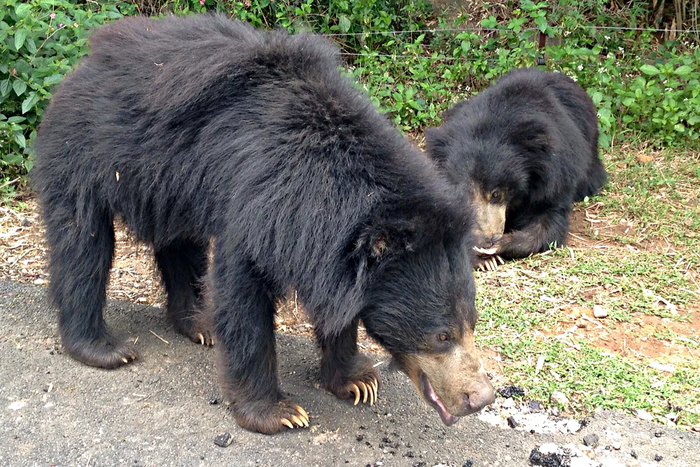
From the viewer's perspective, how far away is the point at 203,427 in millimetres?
3385

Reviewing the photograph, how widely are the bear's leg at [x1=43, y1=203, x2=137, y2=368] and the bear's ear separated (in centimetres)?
266

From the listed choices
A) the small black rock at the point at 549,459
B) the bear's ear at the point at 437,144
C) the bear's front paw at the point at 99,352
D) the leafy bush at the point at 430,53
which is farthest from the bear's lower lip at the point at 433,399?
the leafy bush at the point at 430,53

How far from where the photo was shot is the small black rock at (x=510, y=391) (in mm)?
3699

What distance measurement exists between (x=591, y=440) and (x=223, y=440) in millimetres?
1593

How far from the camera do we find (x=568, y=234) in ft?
18.8

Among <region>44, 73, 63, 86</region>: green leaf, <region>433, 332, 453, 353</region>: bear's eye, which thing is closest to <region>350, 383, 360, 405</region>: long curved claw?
<region>433, 332, 453, 353</region>: bear's eye

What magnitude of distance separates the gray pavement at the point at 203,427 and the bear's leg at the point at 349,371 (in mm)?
66

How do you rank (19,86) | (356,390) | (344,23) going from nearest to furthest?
(356,390)
(19,86)
(344,23)

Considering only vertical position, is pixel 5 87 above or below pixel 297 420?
above

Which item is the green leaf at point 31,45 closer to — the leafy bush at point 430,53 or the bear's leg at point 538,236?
the leafy bush at point 430,53

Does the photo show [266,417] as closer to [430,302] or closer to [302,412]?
[302,412]

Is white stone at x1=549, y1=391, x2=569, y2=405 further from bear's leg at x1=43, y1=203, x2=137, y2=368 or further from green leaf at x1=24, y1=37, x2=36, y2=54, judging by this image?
green leaf at x1=24, y1=37, x2=36, y2=54

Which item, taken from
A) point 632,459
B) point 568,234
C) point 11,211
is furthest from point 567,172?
point 11,211

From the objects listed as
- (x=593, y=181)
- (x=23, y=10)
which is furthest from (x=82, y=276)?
(x=593, y=181)
